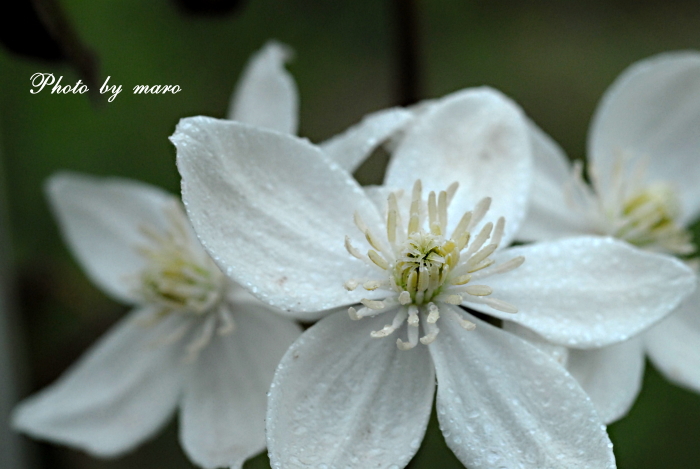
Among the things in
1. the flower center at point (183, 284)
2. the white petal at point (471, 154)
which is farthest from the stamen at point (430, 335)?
the flower center at point (183, 284)

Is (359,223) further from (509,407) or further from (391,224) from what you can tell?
(509,407)

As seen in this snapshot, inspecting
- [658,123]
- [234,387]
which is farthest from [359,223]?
[658,123]

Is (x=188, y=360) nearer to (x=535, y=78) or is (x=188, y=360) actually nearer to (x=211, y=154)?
(x=211, y=154)

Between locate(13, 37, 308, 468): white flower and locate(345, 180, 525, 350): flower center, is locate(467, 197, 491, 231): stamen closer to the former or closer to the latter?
locate(345, 180, 525, 350): flower center

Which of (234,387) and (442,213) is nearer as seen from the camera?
(442,213)

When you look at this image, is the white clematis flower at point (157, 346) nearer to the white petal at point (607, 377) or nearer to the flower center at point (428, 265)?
the flower center at point (428, 265)

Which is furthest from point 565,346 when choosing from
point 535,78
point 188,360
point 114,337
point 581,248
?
point 535,78
